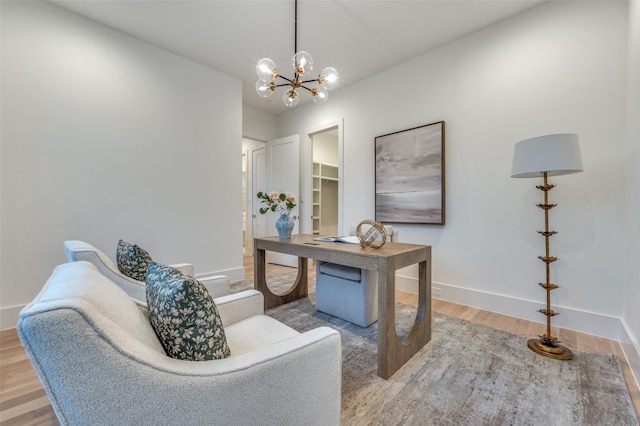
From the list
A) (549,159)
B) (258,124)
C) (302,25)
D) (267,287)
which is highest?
(302,25)

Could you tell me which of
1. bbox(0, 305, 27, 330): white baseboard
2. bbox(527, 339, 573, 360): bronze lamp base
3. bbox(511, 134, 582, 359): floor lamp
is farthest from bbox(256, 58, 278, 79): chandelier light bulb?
bbox(0, 305, 27, 330): white baseboard

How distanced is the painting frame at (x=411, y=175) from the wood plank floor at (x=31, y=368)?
987mm

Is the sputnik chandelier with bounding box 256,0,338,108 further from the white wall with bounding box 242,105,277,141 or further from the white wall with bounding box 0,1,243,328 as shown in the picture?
the white wall with bounding box 242,105,277,141

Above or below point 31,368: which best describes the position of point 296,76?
above

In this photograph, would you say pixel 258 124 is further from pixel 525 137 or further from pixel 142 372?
pixel 142 372

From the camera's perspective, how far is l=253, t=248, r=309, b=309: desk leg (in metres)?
2.70

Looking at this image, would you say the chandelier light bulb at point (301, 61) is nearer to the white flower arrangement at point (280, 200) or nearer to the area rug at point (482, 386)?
the white flower arrangement at point (280, 200)

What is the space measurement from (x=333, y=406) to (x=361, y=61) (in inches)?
137

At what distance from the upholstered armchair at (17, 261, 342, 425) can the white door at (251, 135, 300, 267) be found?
3597 millimetres

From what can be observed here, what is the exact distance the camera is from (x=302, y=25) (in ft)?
8.68

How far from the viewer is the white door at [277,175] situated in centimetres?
454

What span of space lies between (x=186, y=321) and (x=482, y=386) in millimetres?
1650

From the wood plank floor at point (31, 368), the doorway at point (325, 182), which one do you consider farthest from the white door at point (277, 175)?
the wood plank floor at point (31, 368)

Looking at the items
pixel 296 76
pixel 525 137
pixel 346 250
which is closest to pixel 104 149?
pixel 296 76
